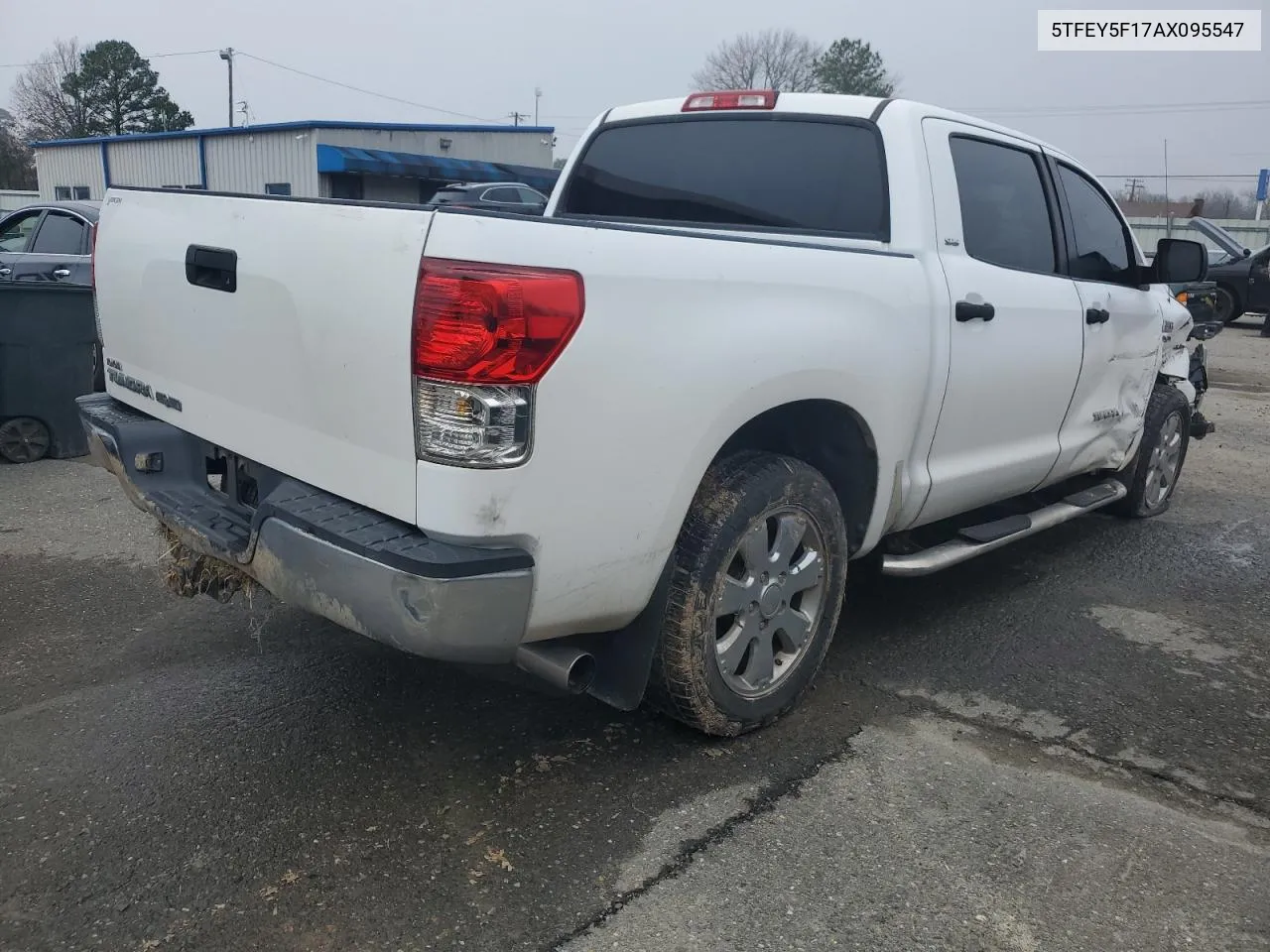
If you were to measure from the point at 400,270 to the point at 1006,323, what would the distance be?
2.45 metres

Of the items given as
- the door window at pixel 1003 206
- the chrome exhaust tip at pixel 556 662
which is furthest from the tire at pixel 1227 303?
the chrome exhaust tip at pixel 556 662

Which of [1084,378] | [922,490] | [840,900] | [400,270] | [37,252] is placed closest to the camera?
[400,270]

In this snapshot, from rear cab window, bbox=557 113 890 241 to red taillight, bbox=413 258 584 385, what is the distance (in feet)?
5.70

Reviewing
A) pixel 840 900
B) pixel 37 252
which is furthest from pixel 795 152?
pixel 37 252

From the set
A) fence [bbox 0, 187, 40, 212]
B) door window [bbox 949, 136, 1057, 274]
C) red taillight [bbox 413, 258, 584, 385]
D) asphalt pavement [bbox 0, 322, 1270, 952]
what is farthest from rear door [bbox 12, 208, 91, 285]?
fence [bbox 0, 187, 40, 212]

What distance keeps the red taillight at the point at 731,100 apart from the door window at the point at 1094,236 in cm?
149

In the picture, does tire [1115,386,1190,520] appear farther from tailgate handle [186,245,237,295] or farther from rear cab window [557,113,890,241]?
tailgate handle [186,245,237,295]

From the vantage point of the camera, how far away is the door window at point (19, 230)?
32.3 ft

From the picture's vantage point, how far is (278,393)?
2764 millimetres

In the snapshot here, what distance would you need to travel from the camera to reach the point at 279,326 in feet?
8.85

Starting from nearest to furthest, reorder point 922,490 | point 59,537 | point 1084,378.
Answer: point 922,490, point 1084,378, point 59,537

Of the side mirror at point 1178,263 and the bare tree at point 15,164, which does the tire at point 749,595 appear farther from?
the bare tree at point 15,164

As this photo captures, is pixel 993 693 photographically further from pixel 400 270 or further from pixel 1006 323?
pixel 400 270

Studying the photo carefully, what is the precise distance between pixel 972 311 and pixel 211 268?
2.42 meters
